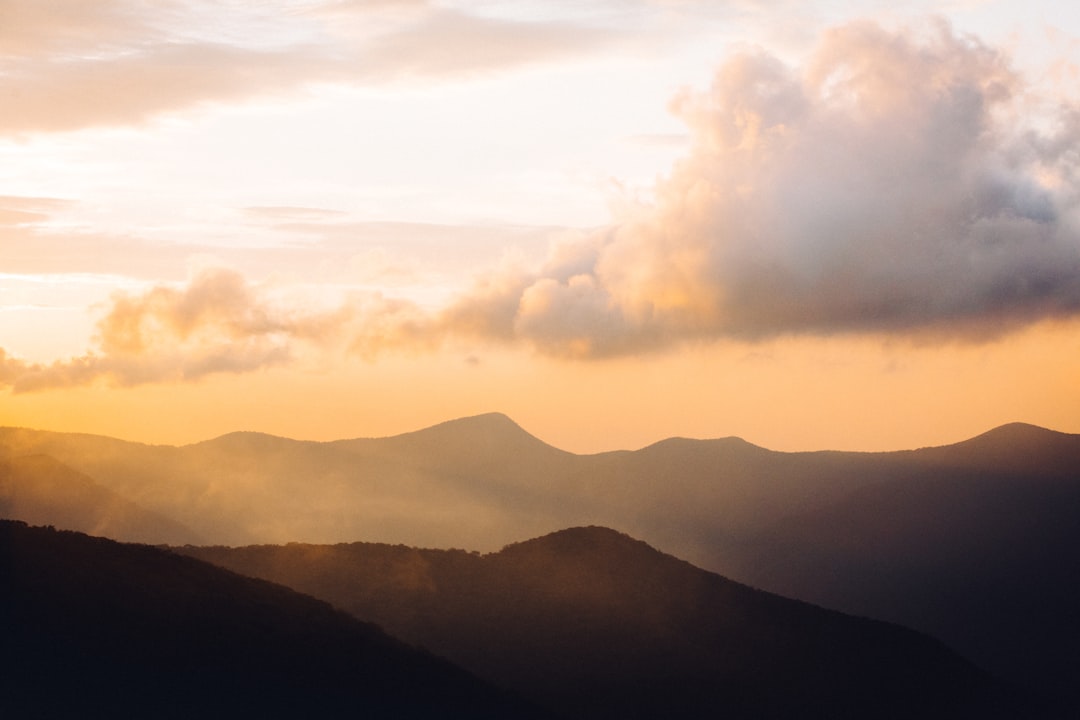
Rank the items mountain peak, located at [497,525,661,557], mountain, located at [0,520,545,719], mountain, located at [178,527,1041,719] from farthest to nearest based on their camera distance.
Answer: mountain peak, located at [497,525,661,557] < mountain, located at [178,527,1041,719] < mountain, located at [0,520,545,719]

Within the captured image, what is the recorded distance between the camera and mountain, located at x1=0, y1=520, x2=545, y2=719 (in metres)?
78.9

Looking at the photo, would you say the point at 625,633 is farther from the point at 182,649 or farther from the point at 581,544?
the point at 182,649

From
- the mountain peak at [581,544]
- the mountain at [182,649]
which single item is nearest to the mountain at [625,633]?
the mountain peak at [581,544]

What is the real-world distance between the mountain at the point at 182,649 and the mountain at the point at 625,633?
2391 cm

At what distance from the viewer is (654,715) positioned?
125 meters

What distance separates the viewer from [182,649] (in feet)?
287

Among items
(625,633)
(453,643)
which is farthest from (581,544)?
(453,643)

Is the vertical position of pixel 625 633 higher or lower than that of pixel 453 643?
higher

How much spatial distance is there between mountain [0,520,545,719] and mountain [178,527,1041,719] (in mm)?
23912

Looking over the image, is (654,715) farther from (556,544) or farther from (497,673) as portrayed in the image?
(556,544)

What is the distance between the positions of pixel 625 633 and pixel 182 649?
62189mm

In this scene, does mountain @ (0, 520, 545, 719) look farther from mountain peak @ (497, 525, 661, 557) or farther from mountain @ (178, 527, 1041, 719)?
mountain peak @ (497, 525, 661, 557)

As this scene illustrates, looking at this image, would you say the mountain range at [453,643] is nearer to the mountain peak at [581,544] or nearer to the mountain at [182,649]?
the mountain at [182,649]

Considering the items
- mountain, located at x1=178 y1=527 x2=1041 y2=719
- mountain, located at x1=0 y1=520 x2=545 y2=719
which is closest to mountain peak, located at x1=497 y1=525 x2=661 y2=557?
mountain, located at x1=178 y1=527 x2=1041 y2=719
